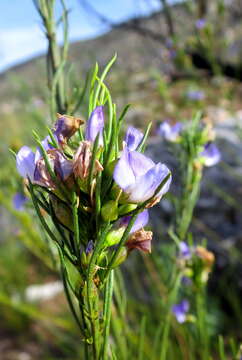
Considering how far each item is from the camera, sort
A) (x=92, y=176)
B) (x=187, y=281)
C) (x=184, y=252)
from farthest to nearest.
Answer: (x=187, y=281)
(x=184, y=252)
(x=92, y=176)

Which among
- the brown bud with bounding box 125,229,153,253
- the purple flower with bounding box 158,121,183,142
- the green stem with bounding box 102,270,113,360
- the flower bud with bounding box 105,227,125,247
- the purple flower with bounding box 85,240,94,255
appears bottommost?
the purple flower with bounding box 158,121,183,142

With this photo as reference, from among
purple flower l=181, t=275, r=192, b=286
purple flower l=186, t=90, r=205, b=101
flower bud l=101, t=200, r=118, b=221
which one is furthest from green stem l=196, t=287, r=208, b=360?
purple flower l=186, t=90, r=205, b=101

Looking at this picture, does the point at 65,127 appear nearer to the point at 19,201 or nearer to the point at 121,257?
the point at 121,257

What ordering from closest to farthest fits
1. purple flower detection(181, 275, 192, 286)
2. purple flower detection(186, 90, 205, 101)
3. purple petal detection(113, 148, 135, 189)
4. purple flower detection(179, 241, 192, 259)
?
purple petal detection(113, 148, 135, 189) → purple flower detection(179, 241, 192, 259) → purple flower detection(181, 275, 192, 286) → purple flower detection(186, 90, 205, 101)

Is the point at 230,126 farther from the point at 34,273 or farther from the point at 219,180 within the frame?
the point at 34,273

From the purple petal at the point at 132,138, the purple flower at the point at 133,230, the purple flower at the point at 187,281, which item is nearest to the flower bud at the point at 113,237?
the purple flower at the point at 133,230

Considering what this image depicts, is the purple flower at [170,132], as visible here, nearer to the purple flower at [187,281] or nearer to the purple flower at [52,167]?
the purple flower at [187,281]

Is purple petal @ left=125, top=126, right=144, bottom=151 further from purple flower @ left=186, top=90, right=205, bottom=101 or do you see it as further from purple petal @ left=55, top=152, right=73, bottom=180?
purple flower @ left=186, top=90, right=205, bottom=101

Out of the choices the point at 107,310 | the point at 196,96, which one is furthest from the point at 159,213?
the point at 107,310

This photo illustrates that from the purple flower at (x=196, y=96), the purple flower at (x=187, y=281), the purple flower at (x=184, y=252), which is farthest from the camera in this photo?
the purple flower at (x=196, y=96)
